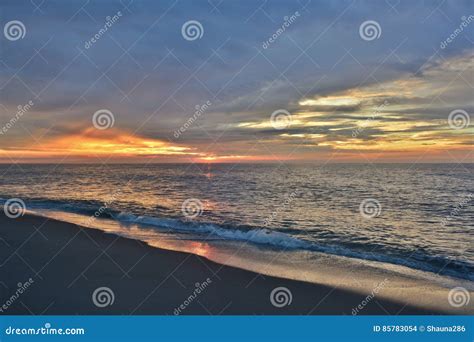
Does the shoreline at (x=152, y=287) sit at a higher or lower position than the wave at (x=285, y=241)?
lower

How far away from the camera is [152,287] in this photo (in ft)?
29.1

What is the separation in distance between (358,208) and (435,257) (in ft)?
45.3

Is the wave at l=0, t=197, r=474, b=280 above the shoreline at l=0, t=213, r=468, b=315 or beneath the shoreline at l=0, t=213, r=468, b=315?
above

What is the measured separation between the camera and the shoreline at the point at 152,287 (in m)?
7.94

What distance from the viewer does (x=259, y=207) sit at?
2720 cm

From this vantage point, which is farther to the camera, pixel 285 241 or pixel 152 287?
pixel 285 241

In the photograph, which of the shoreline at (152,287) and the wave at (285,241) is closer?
the shoreline at (152,287)

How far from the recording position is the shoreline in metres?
7.94

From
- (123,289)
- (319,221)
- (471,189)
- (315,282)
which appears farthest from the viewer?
(471,189)

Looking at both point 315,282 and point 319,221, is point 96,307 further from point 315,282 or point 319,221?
point 319,221

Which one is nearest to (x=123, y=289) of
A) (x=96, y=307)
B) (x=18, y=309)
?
(x=96, y=307)

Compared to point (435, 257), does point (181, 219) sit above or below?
below

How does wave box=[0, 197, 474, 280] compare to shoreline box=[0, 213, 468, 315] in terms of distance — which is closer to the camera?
shoreline box=[0, 213, 468, 315]

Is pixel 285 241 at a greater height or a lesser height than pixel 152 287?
greater
